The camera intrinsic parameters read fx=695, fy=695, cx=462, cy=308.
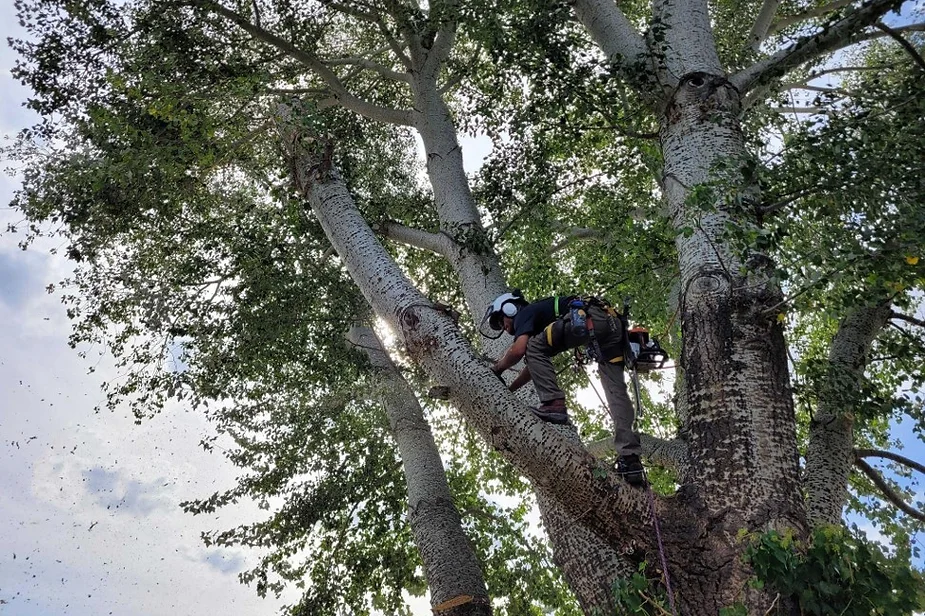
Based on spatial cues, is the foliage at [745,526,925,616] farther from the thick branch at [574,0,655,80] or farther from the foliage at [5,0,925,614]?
the thick branch at [574,0,655,80]

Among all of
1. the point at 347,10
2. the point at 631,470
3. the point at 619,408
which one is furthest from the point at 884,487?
Result: the point at 347,10

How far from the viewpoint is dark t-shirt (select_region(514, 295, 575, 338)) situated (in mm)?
4398

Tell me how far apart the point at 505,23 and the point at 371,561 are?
21.8 ft

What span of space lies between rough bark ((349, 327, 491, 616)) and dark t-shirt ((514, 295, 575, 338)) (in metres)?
2.48

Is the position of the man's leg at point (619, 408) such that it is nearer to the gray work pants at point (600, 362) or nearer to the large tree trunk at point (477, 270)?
the gray work pants at point (600, 362)

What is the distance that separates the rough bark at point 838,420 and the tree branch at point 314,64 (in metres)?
4.42

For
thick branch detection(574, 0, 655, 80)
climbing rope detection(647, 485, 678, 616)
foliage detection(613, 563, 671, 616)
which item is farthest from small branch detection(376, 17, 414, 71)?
foliage detection(613, 563, 671, 616)

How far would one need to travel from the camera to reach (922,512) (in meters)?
6.02

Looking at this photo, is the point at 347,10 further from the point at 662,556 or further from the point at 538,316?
the point at 662,556

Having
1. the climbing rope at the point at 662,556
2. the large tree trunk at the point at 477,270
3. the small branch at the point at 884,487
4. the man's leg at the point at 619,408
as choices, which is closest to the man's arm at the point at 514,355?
the large tree trunk at the point at 477,270

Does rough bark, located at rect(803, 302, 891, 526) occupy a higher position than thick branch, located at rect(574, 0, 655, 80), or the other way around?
thick branch, located at rect(574, 0, 655, 80)

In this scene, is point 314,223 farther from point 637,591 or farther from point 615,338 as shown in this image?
point 637,591

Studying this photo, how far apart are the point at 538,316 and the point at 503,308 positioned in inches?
9.6

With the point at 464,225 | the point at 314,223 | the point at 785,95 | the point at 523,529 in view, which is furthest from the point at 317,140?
the point at 785,95
